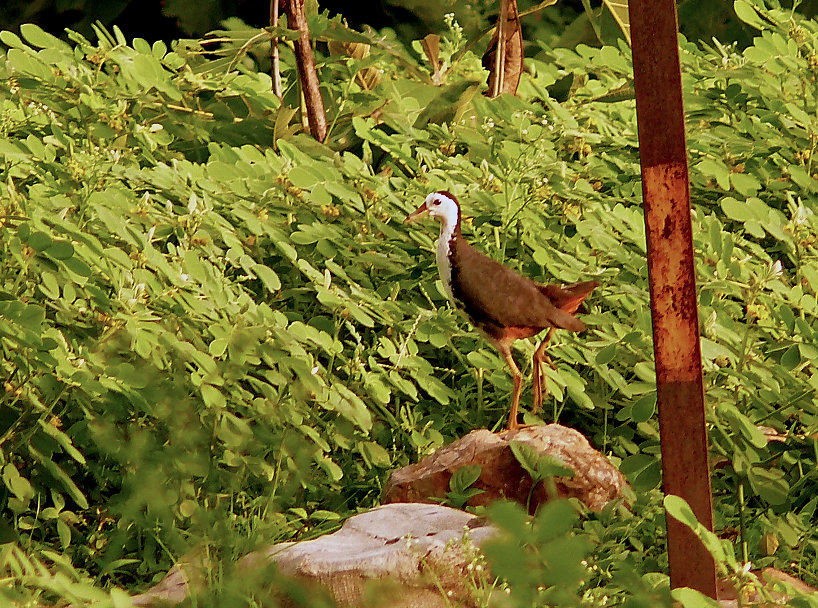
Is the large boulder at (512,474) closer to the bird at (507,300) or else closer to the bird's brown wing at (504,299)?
the bird at (507,300)

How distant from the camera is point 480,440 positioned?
11.4 feet

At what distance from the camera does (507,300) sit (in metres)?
3.61

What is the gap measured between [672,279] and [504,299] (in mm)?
1528

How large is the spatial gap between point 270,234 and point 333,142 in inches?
50.7

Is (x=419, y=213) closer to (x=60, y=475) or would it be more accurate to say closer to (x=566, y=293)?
(x=566, y=293)

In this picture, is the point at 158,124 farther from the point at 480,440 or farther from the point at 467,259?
the point at 480,440

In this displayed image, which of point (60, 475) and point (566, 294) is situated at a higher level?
point (566, 294)

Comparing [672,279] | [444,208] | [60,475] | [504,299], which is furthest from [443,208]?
[672,279]

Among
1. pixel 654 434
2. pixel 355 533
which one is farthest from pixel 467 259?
pixel 355 533

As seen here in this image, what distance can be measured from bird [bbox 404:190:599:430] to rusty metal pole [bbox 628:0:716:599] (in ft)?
4.75

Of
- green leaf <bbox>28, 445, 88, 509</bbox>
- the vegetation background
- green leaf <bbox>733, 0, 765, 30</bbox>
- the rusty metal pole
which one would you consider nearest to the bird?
the vegetation background

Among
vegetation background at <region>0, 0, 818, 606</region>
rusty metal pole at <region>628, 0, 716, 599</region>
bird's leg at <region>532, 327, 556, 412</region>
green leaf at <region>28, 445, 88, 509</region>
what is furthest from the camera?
bird's leg at <region>532, 327, 556, 412</region>

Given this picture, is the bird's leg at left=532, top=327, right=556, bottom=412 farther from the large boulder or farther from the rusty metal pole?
the rusty metal pole

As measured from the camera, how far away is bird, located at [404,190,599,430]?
3.60 meters
